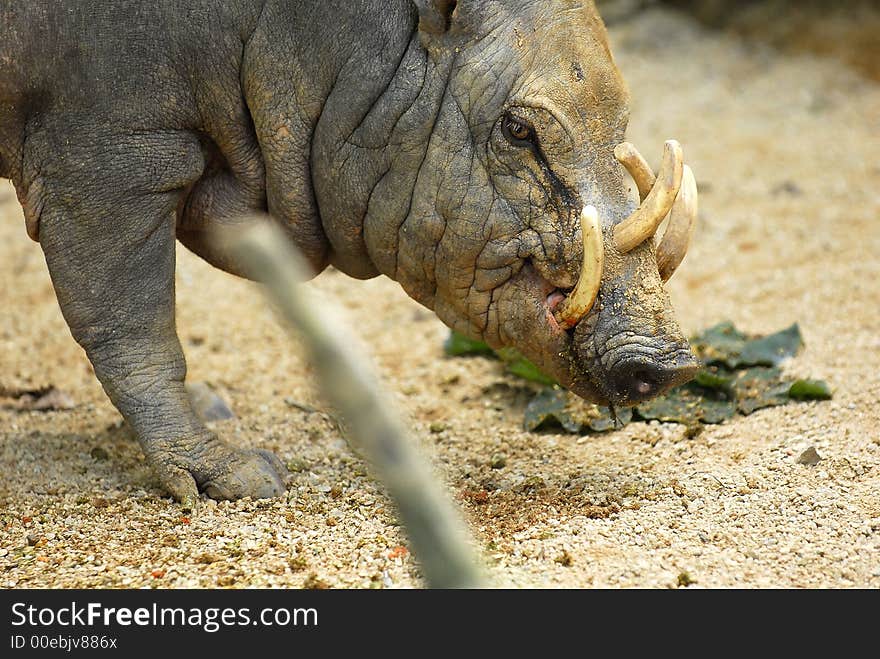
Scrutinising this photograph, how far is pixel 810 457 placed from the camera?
445 cm

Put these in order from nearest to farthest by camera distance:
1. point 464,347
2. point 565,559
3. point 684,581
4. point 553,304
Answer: point 684,581 → point 565,559 → point 553,304 → point 464,347

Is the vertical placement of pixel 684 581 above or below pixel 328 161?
below

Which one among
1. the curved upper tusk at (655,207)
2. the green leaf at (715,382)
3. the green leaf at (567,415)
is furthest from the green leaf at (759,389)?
the curved upper tusk at (655,207)

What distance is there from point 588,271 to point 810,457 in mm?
1354

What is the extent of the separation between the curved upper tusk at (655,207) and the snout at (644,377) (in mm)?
417

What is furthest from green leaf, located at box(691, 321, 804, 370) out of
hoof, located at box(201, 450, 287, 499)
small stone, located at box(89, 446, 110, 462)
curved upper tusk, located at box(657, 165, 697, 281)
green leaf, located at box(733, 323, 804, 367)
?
small stone, located at box(89, 446, 110, 462)

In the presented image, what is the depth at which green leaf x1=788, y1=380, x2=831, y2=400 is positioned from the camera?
5117 mm

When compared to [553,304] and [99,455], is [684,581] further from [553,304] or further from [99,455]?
[99,455]

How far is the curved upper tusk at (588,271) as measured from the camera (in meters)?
3.77

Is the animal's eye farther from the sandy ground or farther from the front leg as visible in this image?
the sandy ground

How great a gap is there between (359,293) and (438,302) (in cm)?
339

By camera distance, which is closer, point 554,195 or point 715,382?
point 554,195

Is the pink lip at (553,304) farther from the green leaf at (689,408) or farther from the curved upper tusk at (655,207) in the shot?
the green leaf at (689,408)

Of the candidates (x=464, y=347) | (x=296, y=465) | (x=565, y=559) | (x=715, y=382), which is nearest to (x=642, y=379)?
(x=565, y=559)
